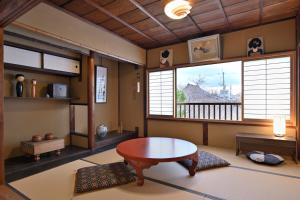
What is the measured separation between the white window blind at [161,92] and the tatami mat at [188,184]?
2.16 m

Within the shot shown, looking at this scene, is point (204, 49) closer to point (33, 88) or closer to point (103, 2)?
point (103, 2)

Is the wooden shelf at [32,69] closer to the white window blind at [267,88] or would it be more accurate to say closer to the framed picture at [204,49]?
the framed picture at [204,49]

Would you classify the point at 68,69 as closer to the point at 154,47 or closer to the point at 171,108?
the point at 154,47

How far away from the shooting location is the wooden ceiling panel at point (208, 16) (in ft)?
10.4

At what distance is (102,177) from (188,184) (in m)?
1.15

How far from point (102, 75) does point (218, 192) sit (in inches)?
150

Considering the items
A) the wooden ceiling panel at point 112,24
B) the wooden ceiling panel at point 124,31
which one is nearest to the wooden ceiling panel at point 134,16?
the wooden ceiling panel at point 112,24

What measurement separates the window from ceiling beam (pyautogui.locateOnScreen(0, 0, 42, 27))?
3.52 m

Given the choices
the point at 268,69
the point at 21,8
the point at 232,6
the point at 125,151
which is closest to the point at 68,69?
the point at 21,8

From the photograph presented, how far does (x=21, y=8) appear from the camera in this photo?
1.77m

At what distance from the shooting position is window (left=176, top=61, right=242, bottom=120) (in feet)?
15.0

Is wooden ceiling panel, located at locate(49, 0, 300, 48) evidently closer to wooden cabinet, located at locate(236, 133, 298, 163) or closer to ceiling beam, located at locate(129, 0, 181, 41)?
ceiling beam, located at locate(129, 0, 181, 41)

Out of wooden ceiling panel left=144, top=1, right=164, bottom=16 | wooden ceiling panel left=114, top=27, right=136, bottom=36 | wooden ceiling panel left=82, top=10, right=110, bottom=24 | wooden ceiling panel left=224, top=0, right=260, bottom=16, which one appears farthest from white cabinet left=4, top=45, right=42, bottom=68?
wooden ceiling panel left=224, top=0, right=260, bottom=16

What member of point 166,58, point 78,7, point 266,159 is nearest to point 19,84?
point 78,7
